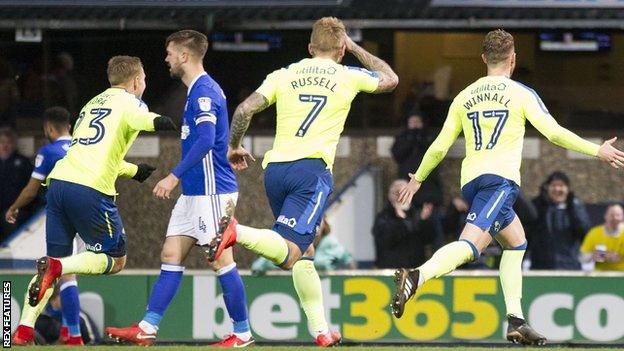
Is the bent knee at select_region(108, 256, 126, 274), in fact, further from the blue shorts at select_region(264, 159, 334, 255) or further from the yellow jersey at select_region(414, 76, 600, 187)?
the yellow jersey at select_region(414, 76, 600, 187)

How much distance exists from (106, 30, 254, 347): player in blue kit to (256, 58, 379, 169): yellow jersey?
46cm

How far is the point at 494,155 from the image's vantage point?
11.2m

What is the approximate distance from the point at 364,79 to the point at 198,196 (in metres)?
1.35

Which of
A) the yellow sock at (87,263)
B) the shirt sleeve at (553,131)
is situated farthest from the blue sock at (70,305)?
the shirt sleeve at (553,131)

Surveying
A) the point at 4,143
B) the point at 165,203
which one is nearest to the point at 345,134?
the point at 165,203

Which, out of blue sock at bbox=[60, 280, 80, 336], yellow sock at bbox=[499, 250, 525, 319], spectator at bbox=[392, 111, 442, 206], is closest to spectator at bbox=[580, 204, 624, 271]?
spectator at bbox=[392, 111, 442, 206]

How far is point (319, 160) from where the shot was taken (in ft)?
36.4

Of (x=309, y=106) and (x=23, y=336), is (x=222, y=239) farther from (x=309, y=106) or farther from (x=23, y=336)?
(x=23, y=336)

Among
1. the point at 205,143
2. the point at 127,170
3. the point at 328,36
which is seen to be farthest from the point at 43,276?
the point at 328,36

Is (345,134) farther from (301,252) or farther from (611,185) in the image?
(301,252)

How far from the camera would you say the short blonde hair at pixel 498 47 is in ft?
36.8

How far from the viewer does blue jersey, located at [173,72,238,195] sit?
1113cm

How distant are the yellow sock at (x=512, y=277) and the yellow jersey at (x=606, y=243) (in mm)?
4431

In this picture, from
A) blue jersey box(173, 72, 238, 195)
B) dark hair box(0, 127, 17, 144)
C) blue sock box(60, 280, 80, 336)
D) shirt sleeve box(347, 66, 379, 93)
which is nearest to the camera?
blue jersey box(173, 72, 238, 195)
